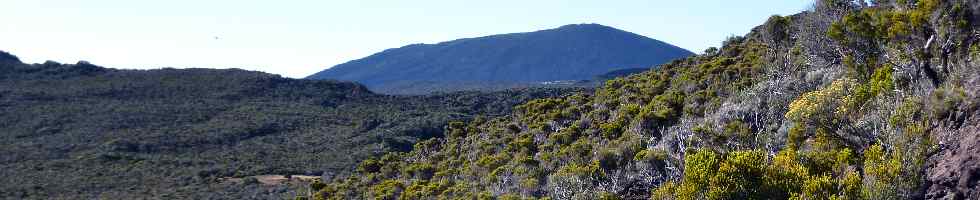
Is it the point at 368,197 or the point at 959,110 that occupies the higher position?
the point at 959,110

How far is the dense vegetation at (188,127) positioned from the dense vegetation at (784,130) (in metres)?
15.3

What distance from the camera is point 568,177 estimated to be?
14.6 meters

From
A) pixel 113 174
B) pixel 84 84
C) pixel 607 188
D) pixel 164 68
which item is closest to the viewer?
pixel 607 188

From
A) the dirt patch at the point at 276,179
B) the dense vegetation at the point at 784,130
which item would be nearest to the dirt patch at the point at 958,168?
the dense vegetation at the point at 784,130

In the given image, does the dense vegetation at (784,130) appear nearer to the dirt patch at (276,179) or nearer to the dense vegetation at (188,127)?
the dirt patch at (276,179)

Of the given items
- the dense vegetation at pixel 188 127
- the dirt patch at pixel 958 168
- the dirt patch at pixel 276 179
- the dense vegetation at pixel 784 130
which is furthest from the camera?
the dense vegetation at pixel 188 127

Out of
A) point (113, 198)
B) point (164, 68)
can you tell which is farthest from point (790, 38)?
point (164, 68)

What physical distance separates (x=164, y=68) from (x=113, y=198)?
4562 centimetres

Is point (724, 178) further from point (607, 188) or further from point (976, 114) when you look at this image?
point (607, 188)

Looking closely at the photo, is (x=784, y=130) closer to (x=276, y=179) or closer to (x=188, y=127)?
(x=276, y=179)

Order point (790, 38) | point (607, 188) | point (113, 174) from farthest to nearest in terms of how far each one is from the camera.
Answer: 1. point (113, 174)
2. point (790, 38)
3. point (607, 188)

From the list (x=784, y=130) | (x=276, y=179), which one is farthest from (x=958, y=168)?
(x=276, y=179)

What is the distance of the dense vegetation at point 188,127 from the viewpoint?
36312 millimetres

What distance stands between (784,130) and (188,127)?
45.1 m
